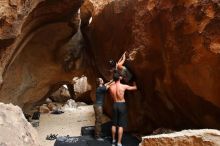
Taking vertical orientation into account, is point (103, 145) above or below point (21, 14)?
below

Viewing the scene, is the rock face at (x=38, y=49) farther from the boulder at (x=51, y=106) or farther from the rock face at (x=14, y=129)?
the boulder at (x=51, y=106)

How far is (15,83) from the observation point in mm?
9203

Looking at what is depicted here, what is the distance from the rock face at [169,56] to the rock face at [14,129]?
12.4 feet

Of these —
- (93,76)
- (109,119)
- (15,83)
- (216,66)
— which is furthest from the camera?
(93,76)

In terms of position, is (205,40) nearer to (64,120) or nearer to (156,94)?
Answer: (156,94)

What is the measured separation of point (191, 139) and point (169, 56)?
141 inches

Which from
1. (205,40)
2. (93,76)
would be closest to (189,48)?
(205,40)

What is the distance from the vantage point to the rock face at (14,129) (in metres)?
2.15

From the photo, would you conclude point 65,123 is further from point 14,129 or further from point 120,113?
point 14,129

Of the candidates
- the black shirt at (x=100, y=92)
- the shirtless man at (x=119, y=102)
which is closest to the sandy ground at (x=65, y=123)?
the black shirt at (x=100, y=92)

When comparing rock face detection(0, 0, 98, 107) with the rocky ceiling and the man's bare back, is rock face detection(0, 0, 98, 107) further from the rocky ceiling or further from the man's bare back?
the man's bare back

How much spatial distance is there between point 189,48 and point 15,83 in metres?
5.45

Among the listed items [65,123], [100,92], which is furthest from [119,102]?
[65,123]

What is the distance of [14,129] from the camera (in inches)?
90.8
